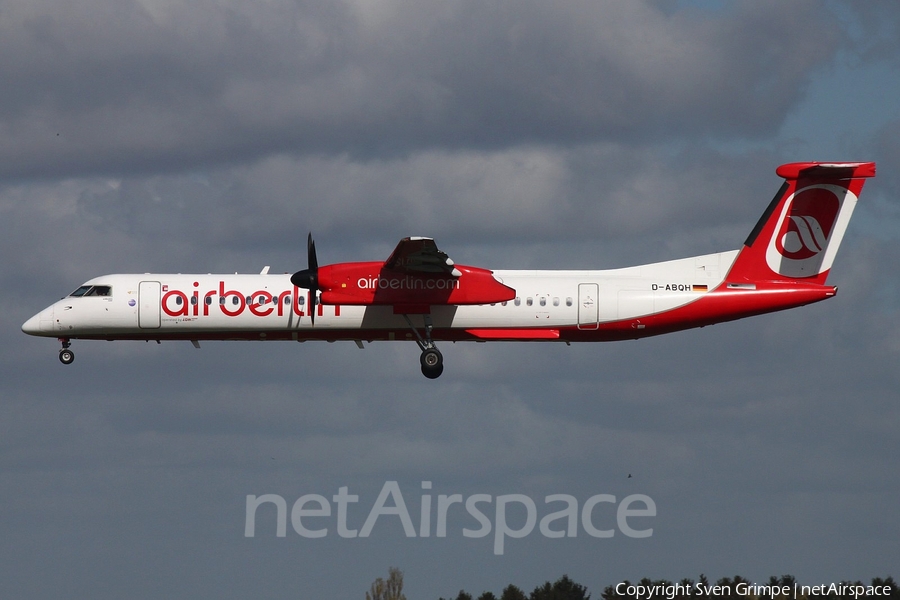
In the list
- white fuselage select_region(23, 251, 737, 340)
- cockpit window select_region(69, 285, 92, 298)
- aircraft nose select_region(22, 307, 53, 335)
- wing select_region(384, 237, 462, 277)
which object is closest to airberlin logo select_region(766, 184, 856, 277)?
Answer: white fuselage select_region(23, 251, 737, 340)

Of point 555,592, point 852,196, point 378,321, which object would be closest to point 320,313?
point 378,321

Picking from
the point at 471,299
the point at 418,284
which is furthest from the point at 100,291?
the point at 471,299

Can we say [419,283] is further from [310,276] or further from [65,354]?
[65,354]

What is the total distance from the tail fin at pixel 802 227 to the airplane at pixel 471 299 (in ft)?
0.12

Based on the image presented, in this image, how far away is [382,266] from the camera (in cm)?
3319

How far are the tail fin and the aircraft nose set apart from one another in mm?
17484

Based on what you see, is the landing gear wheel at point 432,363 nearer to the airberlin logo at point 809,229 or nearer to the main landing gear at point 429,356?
the main landing gear at point 429,356

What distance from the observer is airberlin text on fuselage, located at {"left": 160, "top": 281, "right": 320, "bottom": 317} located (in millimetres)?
33875

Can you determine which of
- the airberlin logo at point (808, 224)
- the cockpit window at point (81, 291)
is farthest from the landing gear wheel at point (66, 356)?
the airberlin logo at point (808, 224)

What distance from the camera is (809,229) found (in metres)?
35.1

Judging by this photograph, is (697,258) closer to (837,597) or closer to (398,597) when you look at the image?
(837,597)

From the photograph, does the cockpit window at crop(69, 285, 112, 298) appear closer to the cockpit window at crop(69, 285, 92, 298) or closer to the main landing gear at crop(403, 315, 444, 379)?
the cockpit window at crop(69, 285, 92, 298)

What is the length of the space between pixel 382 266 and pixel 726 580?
576 inches

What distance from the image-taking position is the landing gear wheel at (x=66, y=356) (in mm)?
34906
